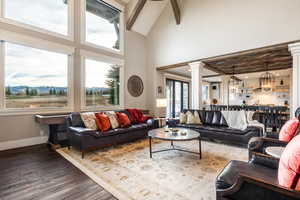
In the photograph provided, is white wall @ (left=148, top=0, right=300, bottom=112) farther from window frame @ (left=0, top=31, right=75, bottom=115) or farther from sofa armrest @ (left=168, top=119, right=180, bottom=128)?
window frame @ (left=0, top=31, right=75, bottom=115)

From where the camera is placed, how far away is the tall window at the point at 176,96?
7.69 metres

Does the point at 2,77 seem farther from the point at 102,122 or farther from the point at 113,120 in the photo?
the point at 113,120

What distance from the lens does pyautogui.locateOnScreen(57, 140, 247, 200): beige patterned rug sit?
1.91 metres

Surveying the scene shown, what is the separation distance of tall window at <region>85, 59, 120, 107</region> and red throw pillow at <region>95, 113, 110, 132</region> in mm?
1333

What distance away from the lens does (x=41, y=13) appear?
397cm

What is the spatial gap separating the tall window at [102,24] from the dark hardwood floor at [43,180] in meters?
3.63

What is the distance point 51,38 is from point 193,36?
4.42m

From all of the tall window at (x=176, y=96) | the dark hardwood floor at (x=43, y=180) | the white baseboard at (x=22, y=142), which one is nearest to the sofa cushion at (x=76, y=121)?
the dark hardwood floor at (x=43, y=180)

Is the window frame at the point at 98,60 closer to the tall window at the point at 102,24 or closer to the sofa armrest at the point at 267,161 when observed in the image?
the tall window at the point at 102,24

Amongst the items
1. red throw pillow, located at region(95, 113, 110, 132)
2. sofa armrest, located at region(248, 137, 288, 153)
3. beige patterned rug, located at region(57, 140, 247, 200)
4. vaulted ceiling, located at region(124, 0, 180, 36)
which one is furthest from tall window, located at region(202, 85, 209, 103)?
sofa armrest, located at region(248, 137, 288, 153)

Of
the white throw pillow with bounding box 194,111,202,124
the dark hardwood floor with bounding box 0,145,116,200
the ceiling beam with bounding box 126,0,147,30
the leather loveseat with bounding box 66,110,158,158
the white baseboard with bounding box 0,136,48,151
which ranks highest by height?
the ceiling beam with bounding box 126,0,147,30

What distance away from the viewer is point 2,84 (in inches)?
135

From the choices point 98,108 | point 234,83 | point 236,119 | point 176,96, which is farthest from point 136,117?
point 234,83

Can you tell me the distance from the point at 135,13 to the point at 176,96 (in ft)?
14.6
